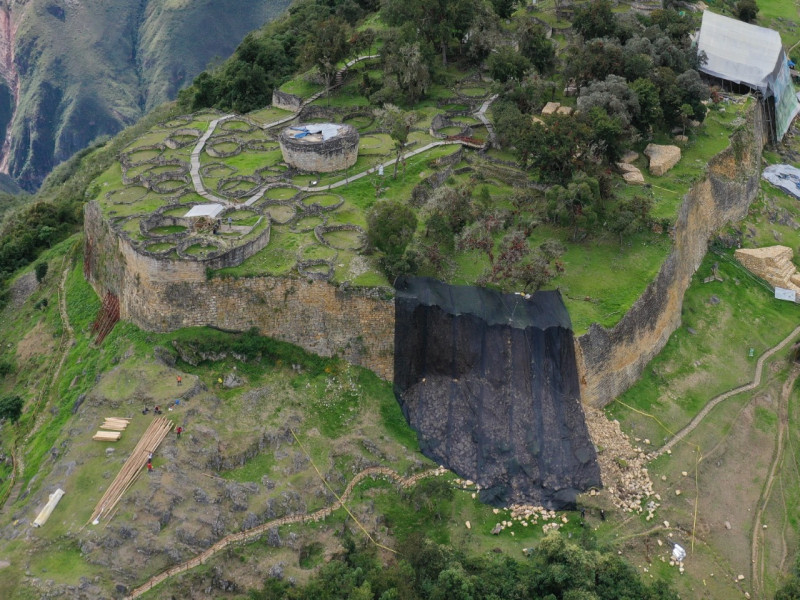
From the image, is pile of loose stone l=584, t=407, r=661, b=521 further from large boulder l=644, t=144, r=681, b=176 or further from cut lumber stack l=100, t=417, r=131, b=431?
cut lumber stack l=100, t=417, r=131, b=431

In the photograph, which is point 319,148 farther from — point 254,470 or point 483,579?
point 483,579

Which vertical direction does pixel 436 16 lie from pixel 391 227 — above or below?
above

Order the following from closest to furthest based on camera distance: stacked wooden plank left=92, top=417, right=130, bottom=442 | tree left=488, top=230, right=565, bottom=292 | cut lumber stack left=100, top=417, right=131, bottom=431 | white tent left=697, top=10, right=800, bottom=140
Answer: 1. stacked wooden plank left=92, top=417, right=130, bottom=442
2. cut lumber stack left=100, top=417, right=131, bottom=431
3. tree left=488, top=230, right=565, bottom=292
4. white tent left=697, top=10, right=800, bottom=140

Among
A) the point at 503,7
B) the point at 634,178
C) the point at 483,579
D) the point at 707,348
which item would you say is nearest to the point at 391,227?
the point at 483,579

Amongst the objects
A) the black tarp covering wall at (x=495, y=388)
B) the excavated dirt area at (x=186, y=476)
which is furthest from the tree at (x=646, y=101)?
the excavated dirt area at (x=186, y=476)

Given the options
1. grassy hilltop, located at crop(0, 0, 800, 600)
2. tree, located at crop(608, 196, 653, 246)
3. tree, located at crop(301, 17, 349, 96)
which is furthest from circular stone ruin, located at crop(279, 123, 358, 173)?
tree, located at crop(608, 196, 653, 246)

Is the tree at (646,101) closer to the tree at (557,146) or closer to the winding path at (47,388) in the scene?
the tree at (557,146)
